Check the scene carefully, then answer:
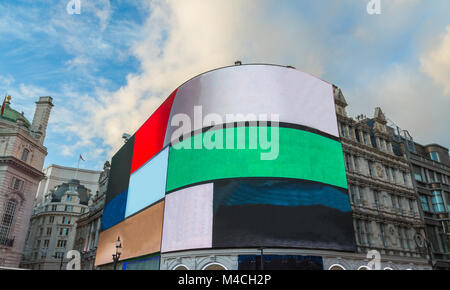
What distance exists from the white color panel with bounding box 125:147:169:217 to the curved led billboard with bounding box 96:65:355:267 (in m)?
0.14

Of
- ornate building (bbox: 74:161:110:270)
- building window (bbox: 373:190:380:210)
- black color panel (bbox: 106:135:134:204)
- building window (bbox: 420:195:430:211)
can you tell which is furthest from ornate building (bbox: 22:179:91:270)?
building window (bbox: 420:195:430:211)

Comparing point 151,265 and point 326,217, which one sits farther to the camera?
point 151,265

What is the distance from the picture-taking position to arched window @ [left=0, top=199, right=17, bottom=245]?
5247 centimetres

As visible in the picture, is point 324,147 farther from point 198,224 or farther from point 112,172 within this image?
point 112,172

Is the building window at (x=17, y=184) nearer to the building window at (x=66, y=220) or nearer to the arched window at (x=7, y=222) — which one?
the arched window at (x=7, y=222)

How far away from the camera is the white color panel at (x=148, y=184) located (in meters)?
35.1

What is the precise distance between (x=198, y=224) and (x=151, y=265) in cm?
815

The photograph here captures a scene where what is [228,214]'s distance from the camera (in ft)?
89.7

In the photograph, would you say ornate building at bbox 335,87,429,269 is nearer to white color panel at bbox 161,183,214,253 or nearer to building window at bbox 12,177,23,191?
white color panel at bbox 161,183,214,253

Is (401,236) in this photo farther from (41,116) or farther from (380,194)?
(41,116)

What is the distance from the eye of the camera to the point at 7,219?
175 ft

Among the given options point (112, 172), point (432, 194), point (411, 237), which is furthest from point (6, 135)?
point (432, 194)
